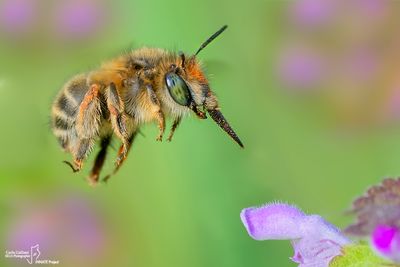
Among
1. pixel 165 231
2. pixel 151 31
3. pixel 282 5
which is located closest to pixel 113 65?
pixel 151 31

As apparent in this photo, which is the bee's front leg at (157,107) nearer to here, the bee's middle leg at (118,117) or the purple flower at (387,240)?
the bee's middle leg at (118,117)

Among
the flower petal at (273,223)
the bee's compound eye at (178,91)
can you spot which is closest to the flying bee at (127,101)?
the bee's compound eye at (178,91)

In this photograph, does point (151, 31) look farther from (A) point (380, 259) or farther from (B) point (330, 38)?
(A) point (380, 259)

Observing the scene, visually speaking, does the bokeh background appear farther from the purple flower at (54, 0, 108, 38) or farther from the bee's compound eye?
the bee's compound eye

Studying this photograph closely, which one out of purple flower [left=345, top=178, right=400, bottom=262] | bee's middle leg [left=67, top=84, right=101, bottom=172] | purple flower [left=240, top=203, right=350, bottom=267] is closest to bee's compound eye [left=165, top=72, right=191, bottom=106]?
bee's middle leg [left=67, top=84, right=101, bottom=172]

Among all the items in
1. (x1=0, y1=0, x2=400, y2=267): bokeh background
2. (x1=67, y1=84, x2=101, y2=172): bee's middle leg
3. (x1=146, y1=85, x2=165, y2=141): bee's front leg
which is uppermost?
(x1=0, y1=0, x2=400, y2=267): bokeh background

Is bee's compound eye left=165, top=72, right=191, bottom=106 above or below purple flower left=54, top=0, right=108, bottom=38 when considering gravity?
below

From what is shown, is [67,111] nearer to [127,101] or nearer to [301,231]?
[127,101]

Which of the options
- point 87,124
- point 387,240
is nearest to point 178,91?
point 87,124
